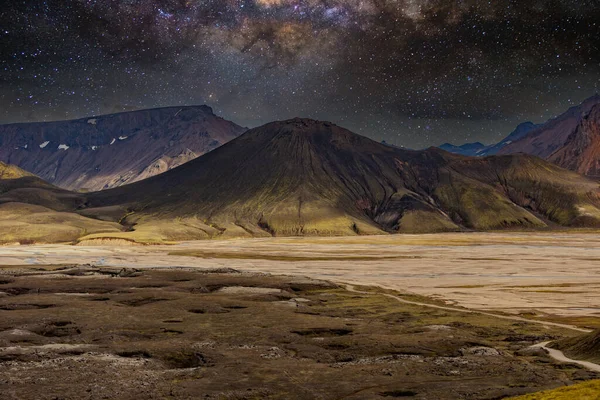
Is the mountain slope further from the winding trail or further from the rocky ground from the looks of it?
the rocky ground

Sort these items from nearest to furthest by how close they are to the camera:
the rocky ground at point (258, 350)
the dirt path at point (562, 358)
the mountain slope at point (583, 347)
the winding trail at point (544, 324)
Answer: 1. the rocky ground at point (258, 350)
2. the dirt path at point (562, 358)
3. the winding trail at point (544, 324)
4. the mountain slope at point (583, 347)

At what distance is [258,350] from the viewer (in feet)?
99.9

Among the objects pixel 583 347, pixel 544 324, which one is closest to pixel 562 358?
pixel 583 347

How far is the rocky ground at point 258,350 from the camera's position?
2169 cm

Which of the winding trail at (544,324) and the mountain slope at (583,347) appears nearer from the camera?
the winding trail at (544,324)

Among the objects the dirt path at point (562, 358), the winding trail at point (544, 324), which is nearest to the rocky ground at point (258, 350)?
the dirt path at point (562, 358)

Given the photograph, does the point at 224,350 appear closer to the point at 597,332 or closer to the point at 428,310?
the point at 597,332

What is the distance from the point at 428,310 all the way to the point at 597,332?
24735mm

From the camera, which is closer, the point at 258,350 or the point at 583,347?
the point at 583,347

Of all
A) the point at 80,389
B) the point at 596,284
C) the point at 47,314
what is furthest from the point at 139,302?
the point at 596,284

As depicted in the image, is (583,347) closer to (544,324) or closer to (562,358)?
(562,358)

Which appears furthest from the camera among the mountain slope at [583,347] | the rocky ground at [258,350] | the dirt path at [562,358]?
the mountain slope at [583,347]

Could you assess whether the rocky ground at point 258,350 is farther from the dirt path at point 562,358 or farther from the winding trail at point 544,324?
the winding trail at point 544,324

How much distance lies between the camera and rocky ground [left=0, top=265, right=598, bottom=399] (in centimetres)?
2169
